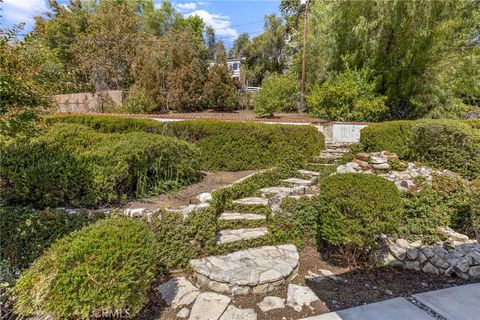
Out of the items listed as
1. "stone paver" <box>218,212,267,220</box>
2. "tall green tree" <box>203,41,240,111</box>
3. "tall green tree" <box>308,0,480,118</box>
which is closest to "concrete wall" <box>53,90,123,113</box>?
"tall green tree" <box>203,41,240,111</box>

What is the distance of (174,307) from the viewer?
2.63 meters

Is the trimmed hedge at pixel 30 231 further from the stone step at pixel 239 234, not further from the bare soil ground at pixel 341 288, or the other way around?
the stone step at pixel 239 234

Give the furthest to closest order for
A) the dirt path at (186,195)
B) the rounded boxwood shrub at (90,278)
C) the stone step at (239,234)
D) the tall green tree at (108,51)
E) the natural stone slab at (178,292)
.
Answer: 1. the tall green tree at (108,51)
2. the dirt path at (186,195)
3. the stone step at (239,234)
4. the natural stone slab at (178,292)
5. the rounded boxwood shrub at (90,278)

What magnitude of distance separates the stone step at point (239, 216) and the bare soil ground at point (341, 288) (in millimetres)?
854

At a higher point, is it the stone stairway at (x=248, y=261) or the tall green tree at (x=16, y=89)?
the tall green tree at (x=16, y=89)

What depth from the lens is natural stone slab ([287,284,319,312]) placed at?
Answer: 8.79 feet

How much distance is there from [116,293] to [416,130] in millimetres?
6742

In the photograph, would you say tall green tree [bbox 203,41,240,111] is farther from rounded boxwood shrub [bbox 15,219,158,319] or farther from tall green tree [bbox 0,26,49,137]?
rounded boxwood shrub [bbox 15,219,158,319]

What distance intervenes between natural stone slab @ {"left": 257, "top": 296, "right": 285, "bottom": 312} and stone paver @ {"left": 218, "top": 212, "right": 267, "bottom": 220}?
1426mm

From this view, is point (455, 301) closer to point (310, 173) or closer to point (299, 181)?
point (299, 181)

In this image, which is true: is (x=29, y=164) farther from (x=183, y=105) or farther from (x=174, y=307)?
(x=183, y=105)

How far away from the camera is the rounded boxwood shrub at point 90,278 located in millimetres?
1982

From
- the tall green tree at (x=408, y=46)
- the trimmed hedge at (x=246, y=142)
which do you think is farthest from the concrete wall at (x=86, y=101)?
the tall green tree at (x=408, y=46)

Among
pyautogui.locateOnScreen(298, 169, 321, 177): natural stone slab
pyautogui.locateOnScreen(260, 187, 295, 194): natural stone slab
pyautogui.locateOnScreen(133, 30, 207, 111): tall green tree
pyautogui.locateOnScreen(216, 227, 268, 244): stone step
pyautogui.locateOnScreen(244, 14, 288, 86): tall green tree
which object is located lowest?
pyautogui.locateOnScreen(216, 227, 268, 244): stone step
